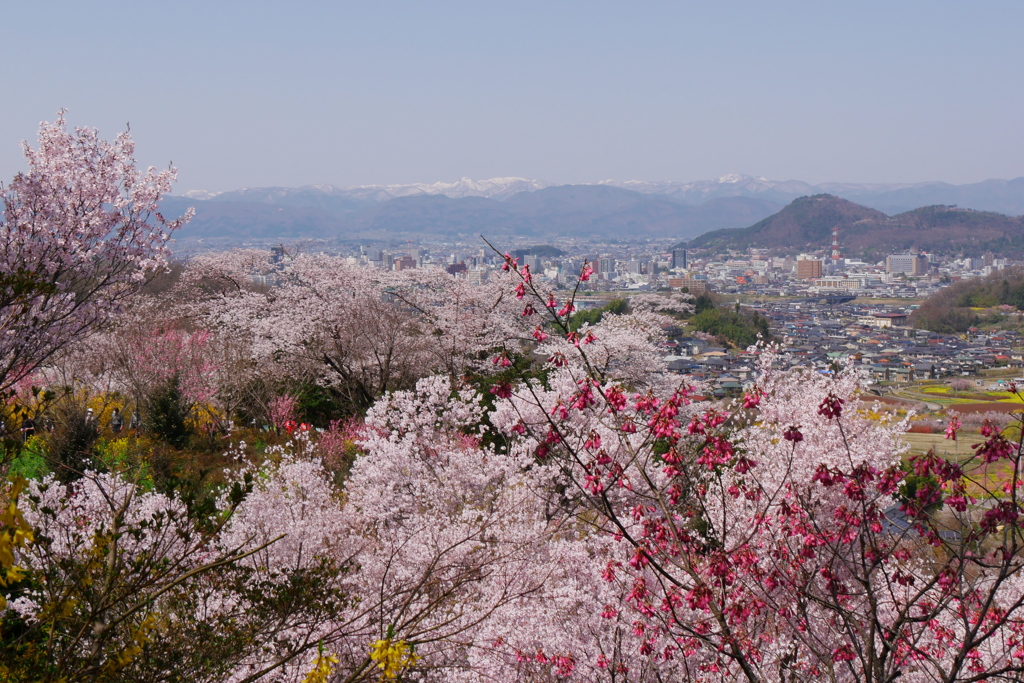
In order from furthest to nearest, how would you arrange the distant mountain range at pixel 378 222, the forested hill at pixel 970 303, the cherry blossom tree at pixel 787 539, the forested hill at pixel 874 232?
1. the distant mountain range at pixel 378 222
2. the forested hill at pixel 874 232
3. the forested hill at pixel 970 303
4. the cherry blossom tree at pixel 787 539

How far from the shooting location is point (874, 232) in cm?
10988

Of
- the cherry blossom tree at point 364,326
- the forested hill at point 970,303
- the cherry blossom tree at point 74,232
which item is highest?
the cherry blossom tree at point 74,232

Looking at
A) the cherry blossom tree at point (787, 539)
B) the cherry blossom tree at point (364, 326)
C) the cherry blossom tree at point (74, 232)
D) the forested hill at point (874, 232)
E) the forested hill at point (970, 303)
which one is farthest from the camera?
the forested hill at point (874, 232)

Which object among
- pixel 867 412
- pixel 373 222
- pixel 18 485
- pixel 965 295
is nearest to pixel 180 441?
pixel 867 412

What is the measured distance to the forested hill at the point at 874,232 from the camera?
3994 inches

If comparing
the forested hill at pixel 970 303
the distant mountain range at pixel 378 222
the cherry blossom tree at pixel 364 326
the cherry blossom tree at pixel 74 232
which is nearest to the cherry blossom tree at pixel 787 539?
the cherry blossom tree at pixel 74 232

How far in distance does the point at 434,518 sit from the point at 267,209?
15505cm

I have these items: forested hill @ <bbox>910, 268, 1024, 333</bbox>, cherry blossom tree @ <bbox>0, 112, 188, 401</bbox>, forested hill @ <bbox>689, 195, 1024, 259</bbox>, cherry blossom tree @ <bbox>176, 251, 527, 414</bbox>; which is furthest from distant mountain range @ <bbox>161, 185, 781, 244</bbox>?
cherry blossom tree @ <bbox>0, 112, 188, 401</bbox>

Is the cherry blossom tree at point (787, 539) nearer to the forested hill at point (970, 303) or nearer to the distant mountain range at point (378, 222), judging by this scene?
the forested hill at point (970, 303)

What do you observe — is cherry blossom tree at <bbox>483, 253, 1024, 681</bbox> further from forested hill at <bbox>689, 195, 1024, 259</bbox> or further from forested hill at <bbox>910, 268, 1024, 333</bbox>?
forested hill at <bbox>689, 195, 1024, 259</bbox>

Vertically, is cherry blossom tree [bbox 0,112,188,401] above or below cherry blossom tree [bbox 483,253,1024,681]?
above

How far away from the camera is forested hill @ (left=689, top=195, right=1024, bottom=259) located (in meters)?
101

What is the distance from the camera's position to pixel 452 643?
526 centimetres

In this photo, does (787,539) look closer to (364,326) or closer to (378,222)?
(364,326)
